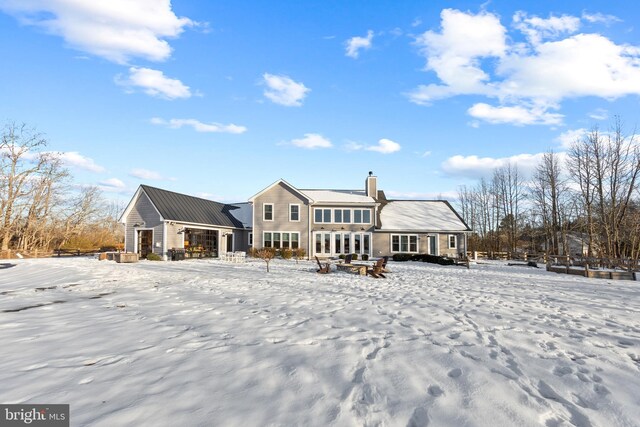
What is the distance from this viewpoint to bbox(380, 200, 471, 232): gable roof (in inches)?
1232

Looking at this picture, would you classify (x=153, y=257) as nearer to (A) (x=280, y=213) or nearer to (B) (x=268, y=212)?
(B) (x=268, y=212)

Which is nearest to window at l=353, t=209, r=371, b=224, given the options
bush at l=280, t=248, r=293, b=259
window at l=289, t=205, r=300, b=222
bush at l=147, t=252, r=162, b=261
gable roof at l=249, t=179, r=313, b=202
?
gable roof at l=249, t=179, r=313, b=202

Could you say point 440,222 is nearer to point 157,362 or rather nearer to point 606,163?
point 606,163

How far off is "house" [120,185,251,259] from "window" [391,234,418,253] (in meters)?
15.3

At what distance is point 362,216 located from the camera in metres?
31.6

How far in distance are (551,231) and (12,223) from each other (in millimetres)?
57342

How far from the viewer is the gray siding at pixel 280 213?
1227 inches

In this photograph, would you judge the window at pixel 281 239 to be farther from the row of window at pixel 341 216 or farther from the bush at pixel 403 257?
the bush at pixel 403 257

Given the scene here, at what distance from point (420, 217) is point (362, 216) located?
616cm

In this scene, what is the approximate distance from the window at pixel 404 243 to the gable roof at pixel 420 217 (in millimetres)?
792

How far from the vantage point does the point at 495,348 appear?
5.28 metres

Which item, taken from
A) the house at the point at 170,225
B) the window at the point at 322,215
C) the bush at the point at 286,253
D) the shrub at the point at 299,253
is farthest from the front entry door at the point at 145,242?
the window at the point at 322,215

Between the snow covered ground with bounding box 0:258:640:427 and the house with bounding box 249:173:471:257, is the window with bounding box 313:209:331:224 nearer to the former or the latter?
the house with bounding box 249:173:471:257

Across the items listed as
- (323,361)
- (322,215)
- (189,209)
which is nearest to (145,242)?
(189,209)
